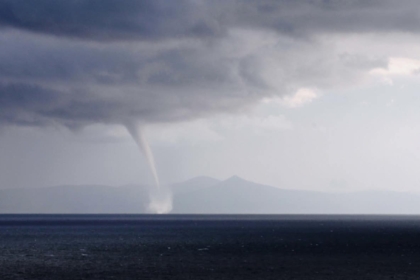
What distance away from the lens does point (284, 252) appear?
109188mm

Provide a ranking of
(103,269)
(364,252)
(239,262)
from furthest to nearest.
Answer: (364,252)
(239,262)
(103,269)

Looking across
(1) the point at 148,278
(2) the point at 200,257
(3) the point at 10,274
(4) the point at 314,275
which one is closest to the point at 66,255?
(2) the point at 200,257

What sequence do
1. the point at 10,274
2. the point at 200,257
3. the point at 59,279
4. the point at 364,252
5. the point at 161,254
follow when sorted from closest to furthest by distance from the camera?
the point at 59,279
the point at 10,274
the point at 200,257
the point at 161,254
the point at 364,252

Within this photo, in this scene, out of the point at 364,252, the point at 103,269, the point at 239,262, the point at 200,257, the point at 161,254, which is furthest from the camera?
the point at 364,252

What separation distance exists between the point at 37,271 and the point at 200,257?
Answer: 2915 centimetres

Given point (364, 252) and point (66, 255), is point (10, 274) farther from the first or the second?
point (364, 252)

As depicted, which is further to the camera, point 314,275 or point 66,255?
point 66,255

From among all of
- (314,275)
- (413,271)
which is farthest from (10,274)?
(413,271)

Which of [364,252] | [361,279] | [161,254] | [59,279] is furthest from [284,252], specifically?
[59,279]

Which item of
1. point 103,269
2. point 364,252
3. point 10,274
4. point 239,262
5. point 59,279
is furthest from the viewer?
point 364,252

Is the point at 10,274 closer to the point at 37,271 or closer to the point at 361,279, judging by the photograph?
the point at 37,271

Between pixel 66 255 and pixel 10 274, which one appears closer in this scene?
pixel 10 274

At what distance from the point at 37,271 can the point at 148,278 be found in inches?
641

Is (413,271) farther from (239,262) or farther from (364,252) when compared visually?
(364,252)
